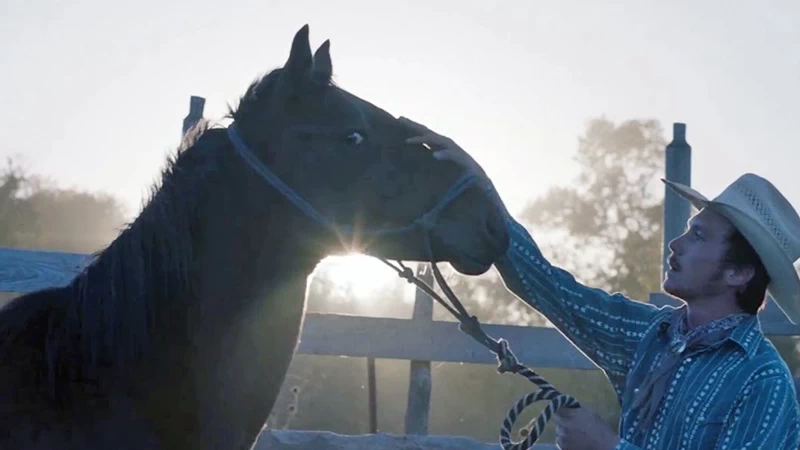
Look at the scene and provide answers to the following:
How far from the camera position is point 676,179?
4.98 metres

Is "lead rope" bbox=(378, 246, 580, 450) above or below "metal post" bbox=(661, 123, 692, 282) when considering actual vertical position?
below

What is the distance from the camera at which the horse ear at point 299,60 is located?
2.62m

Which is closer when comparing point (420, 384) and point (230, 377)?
point (230, 377)

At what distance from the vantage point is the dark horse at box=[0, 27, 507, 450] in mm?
2328

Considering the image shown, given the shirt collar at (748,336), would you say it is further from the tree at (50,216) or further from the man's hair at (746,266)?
the tree at (50,216)

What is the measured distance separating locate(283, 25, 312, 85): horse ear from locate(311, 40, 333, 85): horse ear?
0.03 metres

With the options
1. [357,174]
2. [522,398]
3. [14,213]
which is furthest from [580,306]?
[14,213]

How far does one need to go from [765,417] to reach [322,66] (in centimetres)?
144

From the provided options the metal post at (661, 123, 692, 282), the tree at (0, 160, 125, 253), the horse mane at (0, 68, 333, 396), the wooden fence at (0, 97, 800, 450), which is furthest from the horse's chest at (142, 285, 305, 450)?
the tree at (0, 160, 125, 253)

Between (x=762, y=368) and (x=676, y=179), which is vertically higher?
(x=676, y=179)

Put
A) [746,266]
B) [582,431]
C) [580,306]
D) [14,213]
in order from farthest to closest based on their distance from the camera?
[14,213] < [580,306] < [746,266] < [582,431]

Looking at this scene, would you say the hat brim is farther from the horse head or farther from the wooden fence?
the wooden fence

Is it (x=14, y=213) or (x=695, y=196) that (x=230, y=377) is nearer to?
(x=695, y=196)

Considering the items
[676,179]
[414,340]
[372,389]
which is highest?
[676,179]
